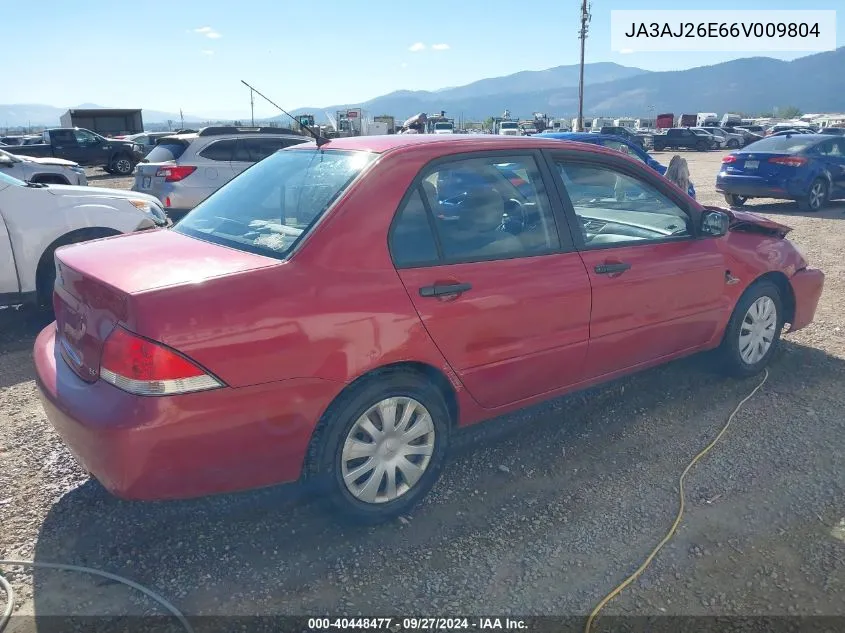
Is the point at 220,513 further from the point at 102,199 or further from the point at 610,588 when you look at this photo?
the point at 102,199

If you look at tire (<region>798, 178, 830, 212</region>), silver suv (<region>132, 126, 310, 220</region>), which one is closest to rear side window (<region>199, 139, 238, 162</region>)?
silver suv (<region>132, 126, 310, 220</region>)

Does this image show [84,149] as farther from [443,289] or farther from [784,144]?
[443,289]

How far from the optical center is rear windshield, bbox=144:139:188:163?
10.9 m

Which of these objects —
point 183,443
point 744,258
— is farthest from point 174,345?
point 744,258

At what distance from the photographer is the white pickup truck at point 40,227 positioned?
17.6ft

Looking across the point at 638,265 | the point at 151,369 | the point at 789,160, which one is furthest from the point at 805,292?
the point at 789,160

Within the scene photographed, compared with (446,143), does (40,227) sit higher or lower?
lower

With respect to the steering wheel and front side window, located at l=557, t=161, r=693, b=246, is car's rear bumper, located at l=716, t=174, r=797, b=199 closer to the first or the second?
front side window, located at l=557, t=161, r=693, b=246

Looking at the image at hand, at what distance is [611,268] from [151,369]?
2.39 m

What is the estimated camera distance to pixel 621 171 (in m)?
3.88

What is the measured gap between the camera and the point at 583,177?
374cm

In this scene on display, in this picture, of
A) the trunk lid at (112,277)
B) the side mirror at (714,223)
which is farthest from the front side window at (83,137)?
the side mirror at (714,223)

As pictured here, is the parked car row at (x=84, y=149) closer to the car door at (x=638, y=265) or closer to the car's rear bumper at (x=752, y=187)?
the car's rear bumper at (x=752, y=187)

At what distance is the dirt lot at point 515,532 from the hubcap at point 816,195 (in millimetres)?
10867
